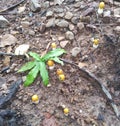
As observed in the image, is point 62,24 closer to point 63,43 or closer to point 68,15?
point 68,15

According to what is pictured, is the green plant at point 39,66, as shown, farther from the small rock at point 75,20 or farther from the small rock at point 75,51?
the small rock at point 75,20

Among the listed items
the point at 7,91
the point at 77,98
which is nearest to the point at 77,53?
the point at 77,98

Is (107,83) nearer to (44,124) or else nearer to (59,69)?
(59,69)

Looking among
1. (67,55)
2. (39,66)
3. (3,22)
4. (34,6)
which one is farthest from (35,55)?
(34,6)

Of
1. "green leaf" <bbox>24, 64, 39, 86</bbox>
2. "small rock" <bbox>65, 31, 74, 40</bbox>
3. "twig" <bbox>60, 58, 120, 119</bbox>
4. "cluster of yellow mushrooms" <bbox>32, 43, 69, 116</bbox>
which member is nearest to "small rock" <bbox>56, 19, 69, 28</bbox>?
"small rock" <bbox>65, 31, 74, 40</bbox>

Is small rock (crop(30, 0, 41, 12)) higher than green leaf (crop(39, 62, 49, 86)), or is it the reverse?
small rock (crop(30, 0, 41, 12))

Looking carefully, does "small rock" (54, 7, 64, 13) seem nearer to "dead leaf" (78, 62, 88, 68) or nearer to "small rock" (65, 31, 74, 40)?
"small rock" (65, 31, 74, 40)

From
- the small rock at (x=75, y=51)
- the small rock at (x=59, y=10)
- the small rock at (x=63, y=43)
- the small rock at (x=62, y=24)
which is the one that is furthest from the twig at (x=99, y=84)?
the small rock at (x=59, y=10)
